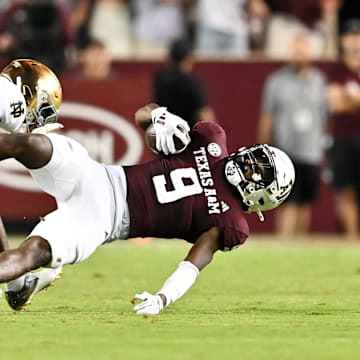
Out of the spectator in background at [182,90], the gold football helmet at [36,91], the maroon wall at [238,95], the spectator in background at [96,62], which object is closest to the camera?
the gold football helmet at [36,91]

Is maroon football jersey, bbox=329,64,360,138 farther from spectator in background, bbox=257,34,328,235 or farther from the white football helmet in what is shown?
the white football helmet

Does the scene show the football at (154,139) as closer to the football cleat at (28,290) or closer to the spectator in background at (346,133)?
the football cleat at (28,290)

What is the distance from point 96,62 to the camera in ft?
49.6

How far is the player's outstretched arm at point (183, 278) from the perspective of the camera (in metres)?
7.59

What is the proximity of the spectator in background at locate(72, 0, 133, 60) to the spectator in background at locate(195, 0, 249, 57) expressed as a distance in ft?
3.06

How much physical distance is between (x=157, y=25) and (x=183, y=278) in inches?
356

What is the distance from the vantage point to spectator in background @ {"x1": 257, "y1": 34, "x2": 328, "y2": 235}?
1541 centimetres

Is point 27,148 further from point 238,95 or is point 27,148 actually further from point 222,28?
point 222,28

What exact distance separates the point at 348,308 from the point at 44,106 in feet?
7.79

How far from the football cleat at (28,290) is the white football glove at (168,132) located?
1.02 meters

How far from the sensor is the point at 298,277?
11.0m

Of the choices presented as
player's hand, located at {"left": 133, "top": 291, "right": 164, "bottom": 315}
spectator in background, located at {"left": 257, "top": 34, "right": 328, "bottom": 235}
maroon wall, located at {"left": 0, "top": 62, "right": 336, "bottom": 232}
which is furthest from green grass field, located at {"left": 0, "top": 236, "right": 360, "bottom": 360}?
maroon wall, located at {"left": 0, "top": 62, "right": 336, "bottom": 232}

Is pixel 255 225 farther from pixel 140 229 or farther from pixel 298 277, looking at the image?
pixel 140 229

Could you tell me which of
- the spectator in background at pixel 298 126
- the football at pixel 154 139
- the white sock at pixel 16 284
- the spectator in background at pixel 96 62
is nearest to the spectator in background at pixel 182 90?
the spectator in background at pixel 96 62
